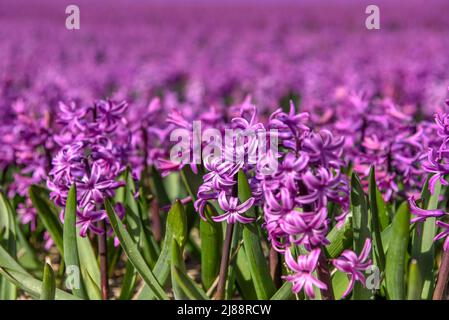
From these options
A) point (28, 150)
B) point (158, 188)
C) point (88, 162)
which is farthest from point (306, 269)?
point (28, 150)

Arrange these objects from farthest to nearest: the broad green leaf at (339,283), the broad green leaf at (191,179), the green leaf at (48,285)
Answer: the broad green leaf at (191,179) → the broad green leaf at (339,283) → the green leaf at (48,285)

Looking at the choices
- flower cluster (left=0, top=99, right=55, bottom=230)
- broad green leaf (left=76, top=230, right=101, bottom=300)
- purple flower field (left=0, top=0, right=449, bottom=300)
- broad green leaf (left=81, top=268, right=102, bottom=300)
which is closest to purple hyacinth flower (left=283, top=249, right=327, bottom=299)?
purple flower field (left=0, top=0, right=449, bottom=300)

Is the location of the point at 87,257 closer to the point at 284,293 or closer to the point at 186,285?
the point at 186,285

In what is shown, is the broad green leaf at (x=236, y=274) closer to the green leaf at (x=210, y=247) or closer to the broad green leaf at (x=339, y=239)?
the green leaf at (x=210, y=247)

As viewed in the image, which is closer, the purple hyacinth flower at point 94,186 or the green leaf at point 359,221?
the green leaf at point 359,221

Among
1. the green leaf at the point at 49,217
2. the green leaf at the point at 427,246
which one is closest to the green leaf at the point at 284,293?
the green leaf at the point at 427,246

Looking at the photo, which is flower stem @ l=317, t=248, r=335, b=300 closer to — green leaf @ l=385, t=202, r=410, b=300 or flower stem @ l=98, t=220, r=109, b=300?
green leaf @ l=385, t=202, r=410, b=300
